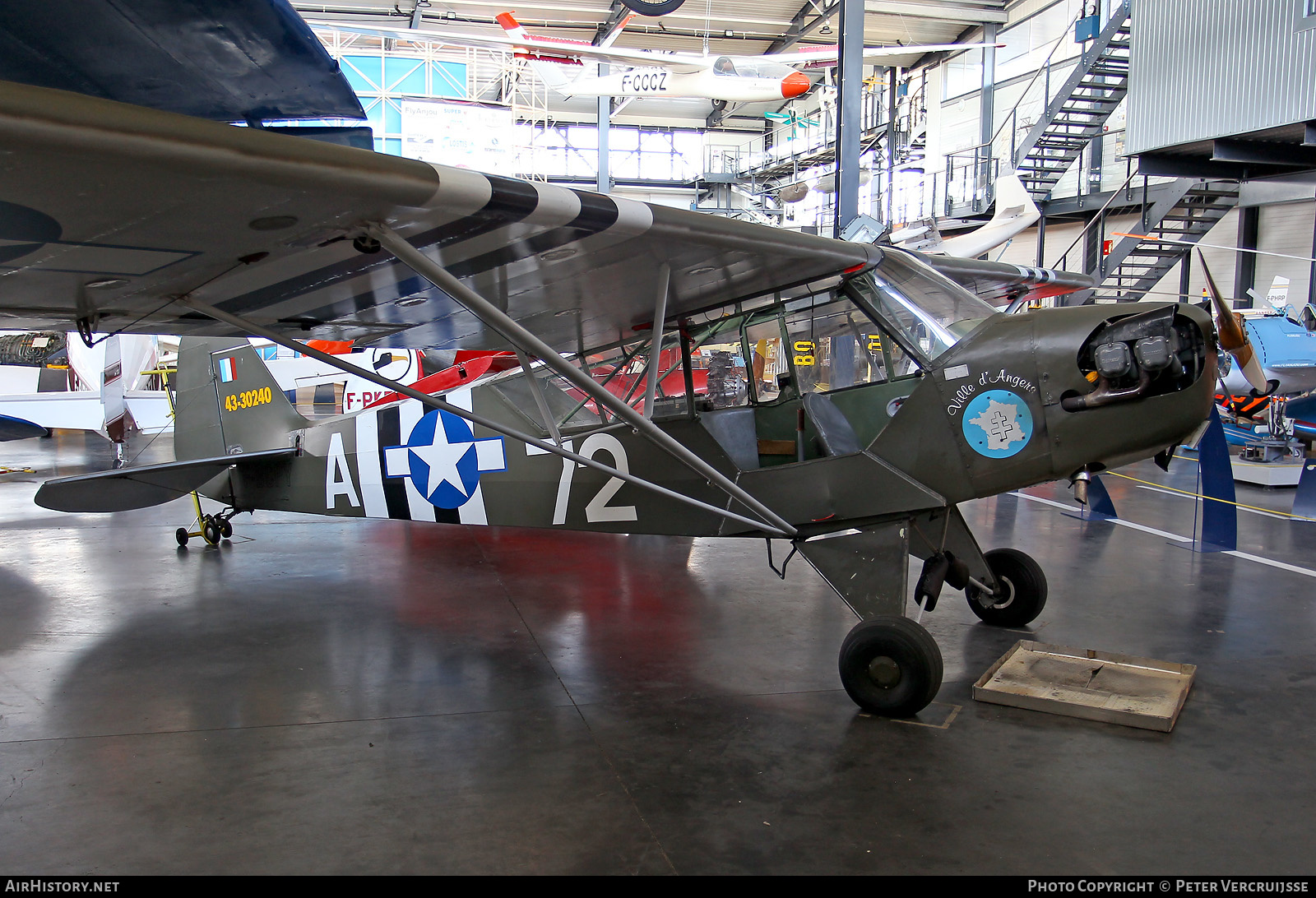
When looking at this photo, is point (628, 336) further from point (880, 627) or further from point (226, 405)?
point (226, 405)

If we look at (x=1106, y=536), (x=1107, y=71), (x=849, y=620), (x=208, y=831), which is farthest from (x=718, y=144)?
(x=208, y=831)

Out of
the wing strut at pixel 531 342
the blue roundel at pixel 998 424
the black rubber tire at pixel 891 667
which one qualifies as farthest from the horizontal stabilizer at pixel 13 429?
the blue roundel at pixel 998 424

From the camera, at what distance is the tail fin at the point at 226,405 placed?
7.27 m

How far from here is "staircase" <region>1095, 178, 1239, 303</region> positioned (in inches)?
643

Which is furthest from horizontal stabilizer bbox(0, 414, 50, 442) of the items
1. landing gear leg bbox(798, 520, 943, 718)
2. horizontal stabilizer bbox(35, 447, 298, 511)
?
landing gear leg bbox(798, 520, 943, 718)

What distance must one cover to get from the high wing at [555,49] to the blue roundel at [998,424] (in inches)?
802

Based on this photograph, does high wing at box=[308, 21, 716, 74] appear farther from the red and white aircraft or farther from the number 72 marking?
the number 72 marking

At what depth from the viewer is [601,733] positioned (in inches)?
153

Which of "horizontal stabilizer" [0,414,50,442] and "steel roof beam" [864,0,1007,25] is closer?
"horizontal stabilizer" [0,414,50,442]

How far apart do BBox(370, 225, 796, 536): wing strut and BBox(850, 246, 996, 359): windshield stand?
3.95ft

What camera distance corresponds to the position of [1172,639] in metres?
5.22

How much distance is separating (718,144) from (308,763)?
39.5m

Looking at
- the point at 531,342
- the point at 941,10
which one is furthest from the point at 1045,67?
the point at 531,342

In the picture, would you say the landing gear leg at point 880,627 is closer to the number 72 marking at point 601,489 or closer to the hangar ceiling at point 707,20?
the number 72 marking at point 601,489
